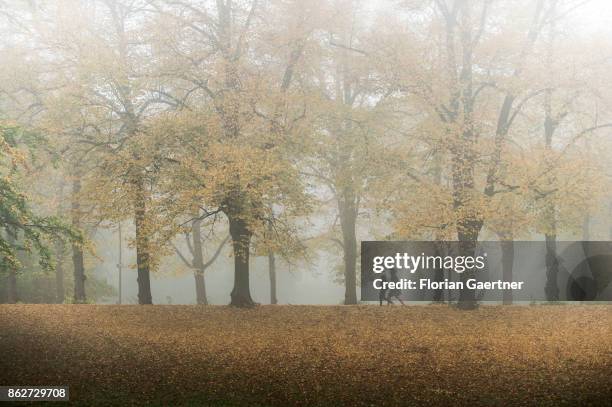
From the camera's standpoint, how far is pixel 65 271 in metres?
41.0

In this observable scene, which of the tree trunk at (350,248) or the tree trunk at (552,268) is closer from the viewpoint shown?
the tree trunk at (552,268)

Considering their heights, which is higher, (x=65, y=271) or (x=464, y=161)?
(x=464, y=161)

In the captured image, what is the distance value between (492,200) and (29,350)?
1508cm

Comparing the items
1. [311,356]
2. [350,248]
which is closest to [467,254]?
[350,248]

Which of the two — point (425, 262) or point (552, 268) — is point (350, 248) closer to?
point (425, 262)

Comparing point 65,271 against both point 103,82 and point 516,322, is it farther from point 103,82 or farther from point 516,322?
point 516,322

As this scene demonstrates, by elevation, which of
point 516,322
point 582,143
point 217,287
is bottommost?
point 217,287

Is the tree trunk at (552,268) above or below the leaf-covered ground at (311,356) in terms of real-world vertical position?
above

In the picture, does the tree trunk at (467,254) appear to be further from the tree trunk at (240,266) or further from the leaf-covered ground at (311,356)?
the tree trunk at (240,266)

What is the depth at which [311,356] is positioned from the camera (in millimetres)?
14758

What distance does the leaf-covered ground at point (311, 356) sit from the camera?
38.0ft

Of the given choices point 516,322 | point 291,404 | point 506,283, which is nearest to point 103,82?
point 291,404

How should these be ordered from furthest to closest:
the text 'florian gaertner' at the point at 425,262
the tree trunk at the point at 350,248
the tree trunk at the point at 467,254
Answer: the tree trunk at the point at 350,248
the text 'florian gaertner' at the point at 425,262
the tree trunk at the point at 467,254

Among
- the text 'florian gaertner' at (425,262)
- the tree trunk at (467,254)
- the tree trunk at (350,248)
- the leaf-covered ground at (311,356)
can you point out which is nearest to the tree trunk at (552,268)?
the text 'florian gaertner' at (425,262)
